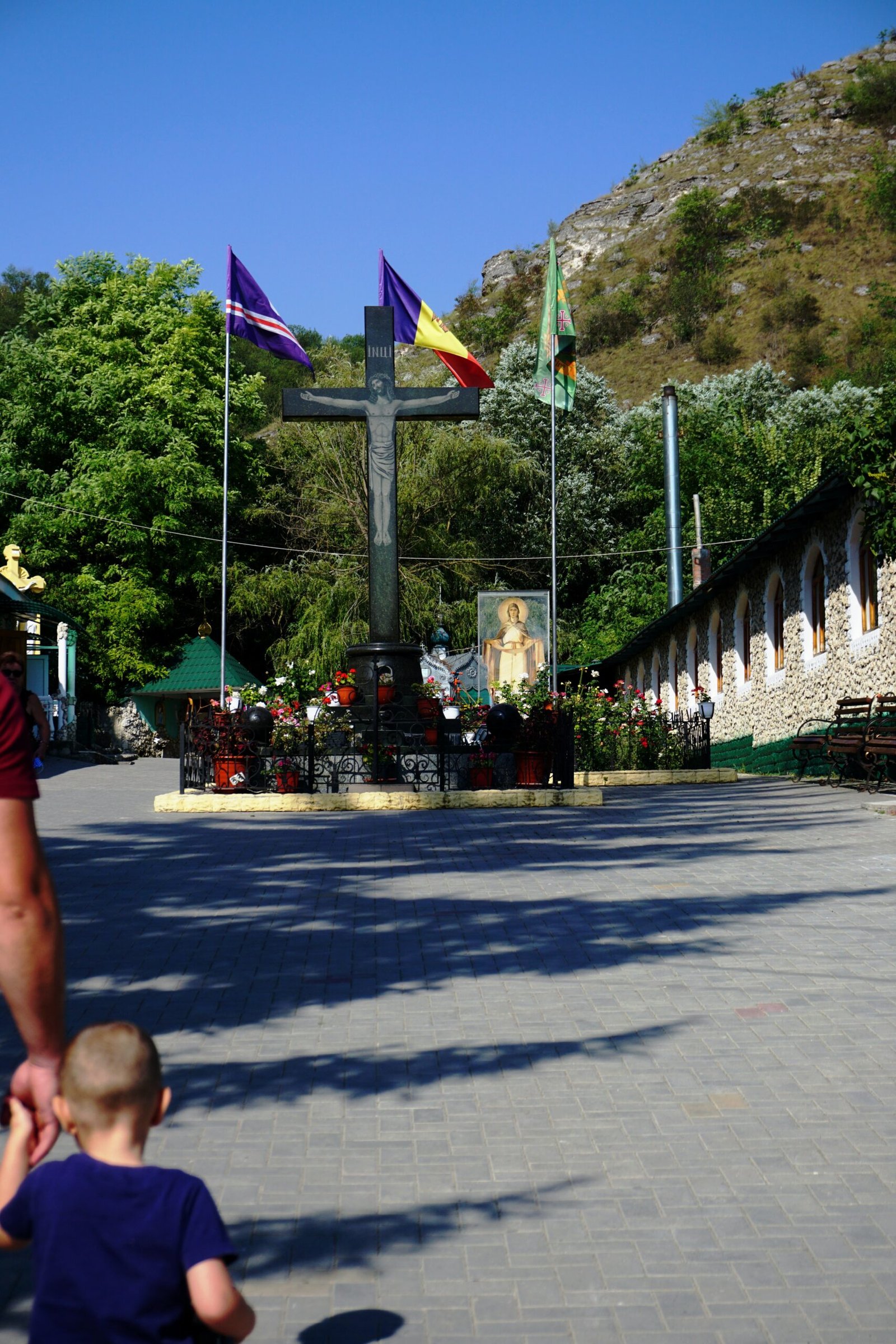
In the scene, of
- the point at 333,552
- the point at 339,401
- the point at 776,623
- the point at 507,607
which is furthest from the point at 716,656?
the point at 333,552

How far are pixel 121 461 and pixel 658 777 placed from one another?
26.5 m

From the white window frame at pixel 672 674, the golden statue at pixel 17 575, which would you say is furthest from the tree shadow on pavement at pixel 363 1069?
the white window frame at pixel 672 674

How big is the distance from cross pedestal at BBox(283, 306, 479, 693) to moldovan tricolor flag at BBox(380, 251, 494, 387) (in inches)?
174

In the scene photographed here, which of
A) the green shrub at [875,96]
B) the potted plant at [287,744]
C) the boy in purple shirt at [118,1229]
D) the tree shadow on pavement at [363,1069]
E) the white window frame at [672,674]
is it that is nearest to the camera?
the boy in purple shirt at [118,1229]

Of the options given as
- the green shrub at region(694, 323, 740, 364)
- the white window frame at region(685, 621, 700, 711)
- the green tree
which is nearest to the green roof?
the green tree

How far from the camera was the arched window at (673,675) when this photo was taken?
129ft

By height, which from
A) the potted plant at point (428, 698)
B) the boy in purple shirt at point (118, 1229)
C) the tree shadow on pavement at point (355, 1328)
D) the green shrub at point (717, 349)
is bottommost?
the tree shadow on pavement at point (355, 1328)

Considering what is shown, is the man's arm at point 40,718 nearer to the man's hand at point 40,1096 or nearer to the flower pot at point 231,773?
the flower pot at point 231,773

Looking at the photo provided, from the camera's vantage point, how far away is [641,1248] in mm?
3904

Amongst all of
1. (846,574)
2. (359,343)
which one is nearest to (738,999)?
(846,574)

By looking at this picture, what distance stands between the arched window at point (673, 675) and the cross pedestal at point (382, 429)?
743 inches

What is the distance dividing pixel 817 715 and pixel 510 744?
7.58 m

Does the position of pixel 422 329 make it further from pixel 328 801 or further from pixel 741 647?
pixel 328 801

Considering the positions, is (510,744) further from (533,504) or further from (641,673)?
(533,504)
